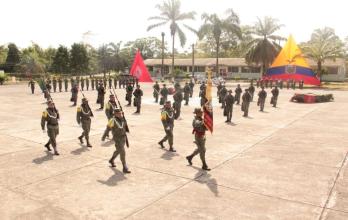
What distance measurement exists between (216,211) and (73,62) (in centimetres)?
6669

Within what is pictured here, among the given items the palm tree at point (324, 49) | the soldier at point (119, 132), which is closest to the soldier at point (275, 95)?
the soldier at point (119, 132)

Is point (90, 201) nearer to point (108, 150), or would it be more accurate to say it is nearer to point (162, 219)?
point (162, 219)

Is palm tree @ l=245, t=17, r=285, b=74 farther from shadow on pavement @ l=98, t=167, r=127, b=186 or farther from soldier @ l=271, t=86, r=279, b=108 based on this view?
shadow on pavement @ l=98, t=167, r=127, b=186

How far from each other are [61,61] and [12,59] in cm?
1086

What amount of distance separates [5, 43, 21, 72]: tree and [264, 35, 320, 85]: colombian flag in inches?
2050

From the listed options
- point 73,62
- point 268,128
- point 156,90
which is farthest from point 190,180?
point 73,62

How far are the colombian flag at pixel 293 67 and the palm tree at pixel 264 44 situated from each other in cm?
1544

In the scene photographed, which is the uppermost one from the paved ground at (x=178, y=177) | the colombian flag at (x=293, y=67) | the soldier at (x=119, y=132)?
the colombian flag at (x=293, y=67)

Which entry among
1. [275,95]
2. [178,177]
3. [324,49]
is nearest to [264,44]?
[324,49]

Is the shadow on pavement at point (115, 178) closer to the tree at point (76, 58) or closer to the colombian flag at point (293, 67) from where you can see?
the colombian flag at point (293, 67)

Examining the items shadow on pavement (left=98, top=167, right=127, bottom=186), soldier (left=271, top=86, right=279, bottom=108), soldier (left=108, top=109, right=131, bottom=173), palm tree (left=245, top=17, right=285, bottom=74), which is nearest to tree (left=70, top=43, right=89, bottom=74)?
palm tree (left=245, top=17, right=285, bottom=74)

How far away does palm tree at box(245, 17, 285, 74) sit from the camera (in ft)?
174

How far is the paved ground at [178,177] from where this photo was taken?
6.90 m

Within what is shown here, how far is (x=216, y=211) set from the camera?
6.85m
